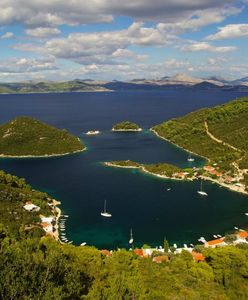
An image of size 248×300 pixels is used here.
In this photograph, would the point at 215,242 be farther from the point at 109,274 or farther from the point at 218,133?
the point at 218,133

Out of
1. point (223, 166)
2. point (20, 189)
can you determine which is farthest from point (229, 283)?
point (223, 166)

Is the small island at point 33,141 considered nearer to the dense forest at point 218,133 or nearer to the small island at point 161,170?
the small island at point 161,170

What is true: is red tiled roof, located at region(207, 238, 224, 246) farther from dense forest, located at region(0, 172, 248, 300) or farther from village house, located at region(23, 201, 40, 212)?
village house, located at region(23, 201, 40, 212)

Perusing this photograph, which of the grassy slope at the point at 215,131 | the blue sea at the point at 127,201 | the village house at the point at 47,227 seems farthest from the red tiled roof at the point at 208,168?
the village house at the point at 47,227

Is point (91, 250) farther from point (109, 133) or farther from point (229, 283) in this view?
point (109, 133)

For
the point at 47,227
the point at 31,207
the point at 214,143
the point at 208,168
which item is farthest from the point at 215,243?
the point at 214,143
